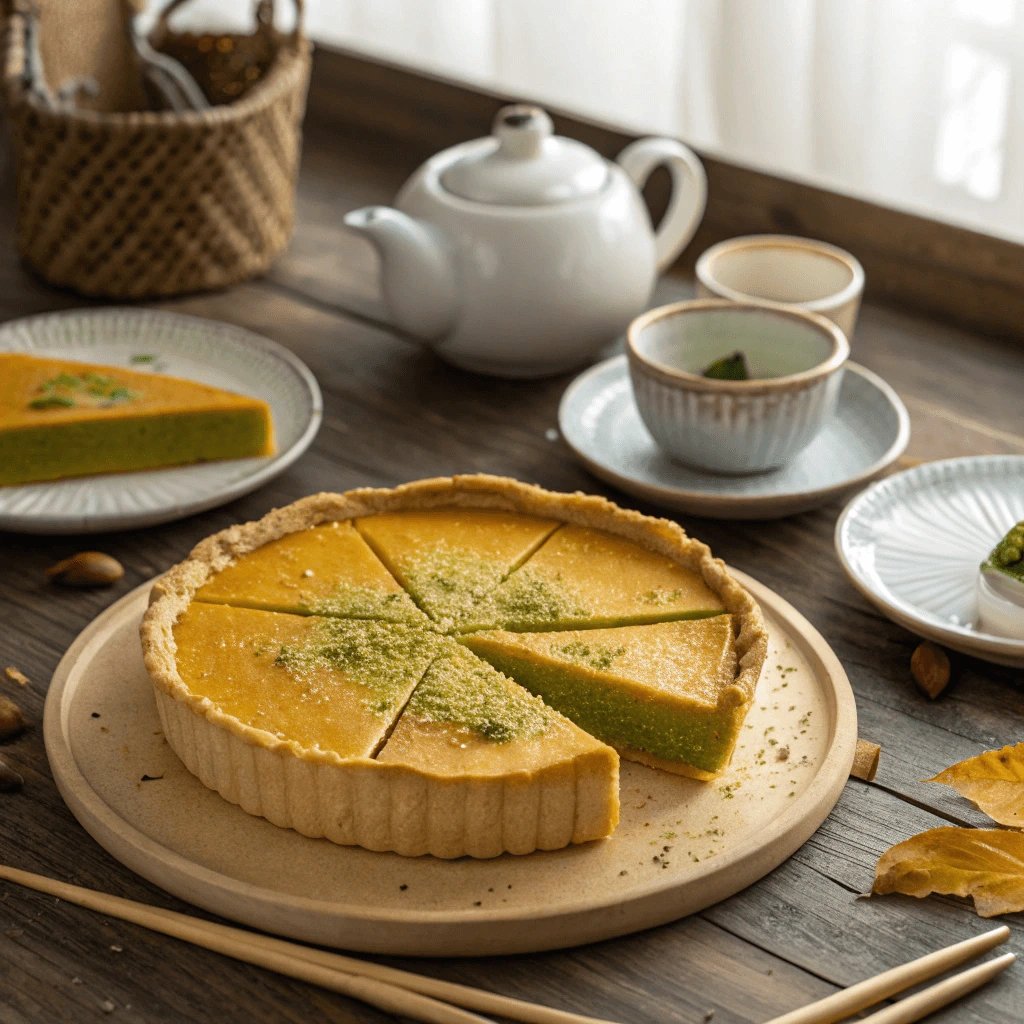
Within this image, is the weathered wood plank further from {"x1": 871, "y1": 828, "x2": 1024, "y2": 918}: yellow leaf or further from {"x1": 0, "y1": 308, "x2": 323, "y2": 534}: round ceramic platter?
{"x1": 0, "y1": 308, "x2": 323, "y2": 534}: round ceramic platter

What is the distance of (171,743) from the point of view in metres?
1.48

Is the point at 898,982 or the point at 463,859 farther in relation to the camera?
the point at 463,859

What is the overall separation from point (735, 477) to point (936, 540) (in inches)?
13.8

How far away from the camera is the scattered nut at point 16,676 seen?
1.65 metres

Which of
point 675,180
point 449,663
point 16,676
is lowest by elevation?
point 16,676

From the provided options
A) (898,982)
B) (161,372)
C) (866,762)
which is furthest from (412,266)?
(898,982)

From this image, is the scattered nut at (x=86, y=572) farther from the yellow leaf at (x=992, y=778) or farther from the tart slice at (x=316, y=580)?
the yellow leaf at (x=992, y=778)

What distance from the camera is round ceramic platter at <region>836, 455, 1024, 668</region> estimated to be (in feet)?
5.44

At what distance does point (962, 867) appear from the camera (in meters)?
1.33

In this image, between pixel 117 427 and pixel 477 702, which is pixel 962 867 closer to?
pixel 477 702

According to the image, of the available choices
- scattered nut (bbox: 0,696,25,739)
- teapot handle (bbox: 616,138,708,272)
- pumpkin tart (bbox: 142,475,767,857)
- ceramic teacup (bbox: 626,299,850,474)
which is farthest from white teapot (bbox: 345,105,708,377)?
scattered nut (bbox: 0,696,25,739)

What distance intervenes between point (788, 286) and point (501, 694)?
1303 millimetres

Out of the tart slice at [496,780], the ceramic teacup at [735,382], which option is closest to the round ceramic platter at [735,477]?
the ceramic teacup at [735,382]

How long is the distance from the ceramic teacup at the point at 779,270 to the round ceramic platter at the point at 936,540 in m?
0.50
